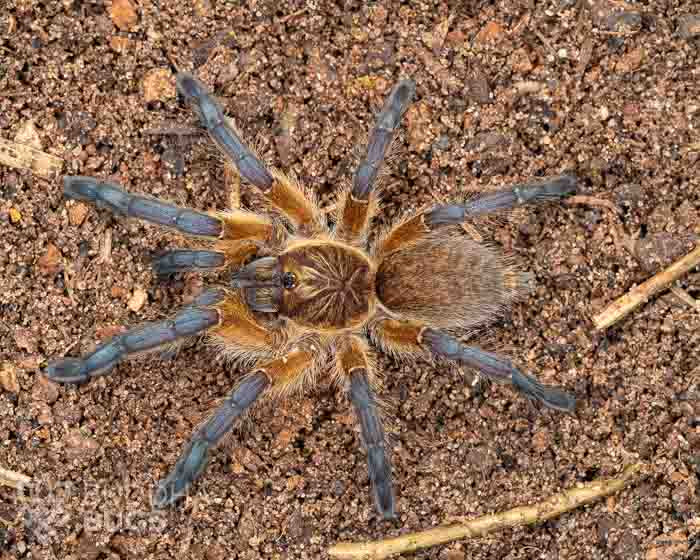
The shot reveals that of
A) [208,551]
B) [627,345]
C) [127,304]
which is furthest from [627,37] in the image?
[208,551]

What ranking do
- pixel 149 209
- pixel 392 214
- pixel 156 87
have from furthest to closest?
pixel 392 214
pixel 156 87
pixel 149 209

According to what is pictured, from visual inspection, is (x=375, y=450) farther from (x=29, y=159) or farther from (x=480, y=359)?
(x=29, y=159)

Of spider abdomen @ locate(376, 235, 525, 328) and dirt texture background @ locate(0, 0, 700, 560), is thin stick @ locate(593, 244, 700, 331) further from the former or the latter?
spider abdomen @ locate(376, 235, 525, 328)

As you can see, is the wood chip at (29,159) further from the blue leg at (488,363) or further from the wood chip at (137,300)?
the blue leg at (488,363)

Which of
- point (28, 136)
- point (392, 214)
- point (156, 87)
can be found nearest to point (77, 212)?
point (28, 136)

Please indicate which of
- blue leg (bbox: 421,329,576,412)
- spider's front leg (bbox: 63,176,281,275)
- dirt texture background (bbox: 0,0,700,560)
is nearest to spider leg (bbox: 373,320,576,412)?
blue leg (bbox: 421,329,576,412)
